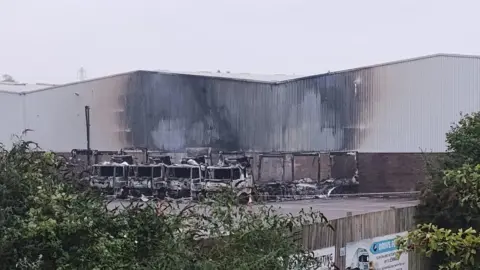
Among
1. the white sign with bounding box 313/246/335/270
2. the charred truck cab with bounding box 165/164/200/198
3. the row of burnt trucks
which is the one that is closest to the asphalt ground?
the row of burnt trucks

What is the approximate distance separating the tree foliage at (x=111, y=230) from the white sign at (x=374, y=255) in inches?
182

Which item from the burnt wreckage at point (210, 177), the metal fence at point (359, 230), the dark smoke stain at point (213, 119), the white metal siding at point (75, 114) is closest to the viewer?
the metal fence at point (359, 230)

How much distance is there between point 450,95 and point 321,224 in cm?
1787

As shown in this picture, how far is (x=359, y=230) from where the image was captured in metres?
13.9

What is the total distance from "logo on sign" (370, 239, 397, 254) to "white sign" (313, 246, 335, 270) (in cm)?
187

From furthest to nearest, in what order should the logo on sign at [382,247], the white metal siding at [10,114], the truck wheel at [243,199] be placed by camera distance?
the white metal siding at [10,114]
the logo on sign at [382,247]
the truck wheel at [243,199]

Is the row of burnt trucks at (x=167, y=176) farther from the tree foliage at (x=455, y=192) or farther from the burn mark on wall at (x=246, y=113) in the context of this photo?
the tree foliage at (x=455, y=192)

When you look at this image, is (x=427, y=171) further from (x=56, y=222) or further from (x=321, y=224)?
(x=56, y=222)

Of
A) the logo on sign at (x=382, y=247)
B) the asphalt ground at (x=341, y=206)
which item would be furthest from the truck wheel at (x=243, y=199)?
the asphalt ground at (x=341, y=206)

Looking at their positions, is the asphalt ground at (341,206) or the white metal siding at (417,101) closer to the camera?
the asphalt ground at (341,206)

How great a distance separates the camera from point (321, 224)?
12039 mm

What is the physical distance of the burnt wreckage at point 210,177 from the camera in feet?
98.7

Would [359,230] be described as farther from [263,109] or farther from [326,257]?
[263,109]

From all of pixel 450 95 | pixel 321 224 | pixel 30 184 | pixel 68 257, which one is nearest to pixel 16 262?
pixel 68 257
